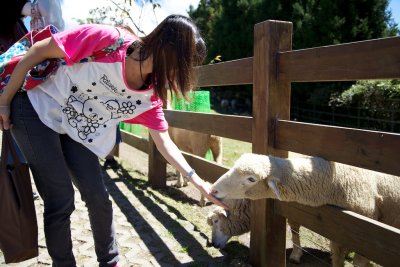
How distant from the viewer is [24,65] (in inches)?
74.3

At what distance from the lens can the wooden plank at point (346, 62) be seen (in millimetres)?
1775

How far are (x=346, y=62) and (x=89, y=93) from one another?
4.56 feet

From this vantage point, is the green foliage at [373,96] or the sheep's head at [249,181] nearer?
the sheep's head at [249,181]

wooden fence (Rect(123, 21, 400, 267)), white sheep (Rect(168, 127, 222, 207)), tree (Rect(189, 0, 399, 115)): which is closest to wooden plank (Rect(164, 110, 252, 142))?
wooden fence (Rect(123, 21, 400, 267))

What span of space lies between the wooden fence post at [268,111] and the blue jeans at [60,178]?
108 centimetres

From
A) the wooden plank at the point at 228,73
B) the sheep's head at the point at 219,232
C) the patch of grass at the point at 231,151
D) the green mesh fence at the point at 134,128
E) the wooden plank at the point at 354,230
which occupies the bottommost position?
the patch of grass at the point at 231,151

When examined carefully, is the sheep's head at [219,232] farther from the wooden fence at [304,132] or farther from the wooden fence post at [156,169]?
the wooden fence post at [156,169]

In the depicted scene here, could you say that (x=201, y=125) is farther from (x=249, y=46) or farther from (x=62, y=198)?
(x=249, y=46)

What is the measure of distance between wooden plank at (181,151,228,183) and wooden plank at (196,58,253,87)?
739mm

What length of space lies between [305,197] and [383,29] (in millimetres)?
13890

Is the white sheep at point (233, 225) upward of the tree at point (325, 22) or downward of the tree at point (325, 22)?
downward

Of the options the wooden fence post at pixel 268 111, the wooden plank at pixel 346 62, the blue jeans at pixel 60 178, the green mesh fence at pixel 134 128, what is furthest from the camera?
the green mesh fence at pixel 134 128

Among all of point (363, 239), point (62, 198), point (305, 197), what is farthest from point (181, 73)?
point (363, 239)

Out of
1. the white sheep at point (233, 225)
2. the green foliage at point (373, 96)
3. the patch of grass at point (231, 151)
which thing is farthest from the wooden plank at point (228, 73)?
the green foliage at point (373, 96)
